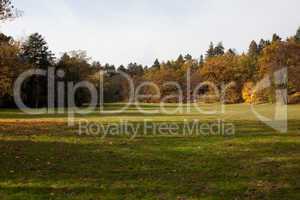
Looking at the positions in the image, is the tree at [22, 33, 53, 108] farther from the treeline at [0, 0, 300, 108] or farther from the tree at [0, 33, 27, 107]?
the tree at [0, 33, 27, 107]

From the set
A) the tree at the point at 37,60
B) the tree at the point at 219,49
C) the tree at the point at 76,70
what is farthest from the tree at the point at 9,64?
the tree at the point at 219,49

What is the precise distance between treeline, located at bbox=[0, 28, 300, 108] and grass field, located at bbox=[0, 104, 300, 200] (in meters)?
28.1

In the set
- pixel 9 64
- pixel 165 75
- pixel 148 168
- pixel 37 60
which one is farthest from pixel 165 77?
pixel 148 168

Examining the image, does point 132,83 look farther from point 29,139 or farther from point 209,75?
point 29,139

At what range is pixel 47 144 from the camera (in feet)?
56.1

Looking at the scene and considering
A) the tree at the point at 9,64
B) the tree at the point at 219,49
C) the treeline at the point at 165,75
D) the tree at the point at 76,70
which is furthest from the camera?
the tree at the point at 219,49

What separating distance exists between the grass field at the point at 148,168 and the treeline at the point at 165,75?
28084mm

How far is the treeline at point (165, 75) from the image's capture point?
6173 centimetres

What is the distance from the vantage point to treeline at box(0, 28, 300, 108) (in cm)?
6173

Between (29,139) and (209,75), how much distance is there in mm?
89614

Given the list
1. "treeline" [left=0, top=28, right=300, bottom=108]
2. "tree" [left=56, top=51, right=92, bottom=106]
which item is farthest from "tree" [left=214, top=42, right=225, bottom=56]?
"tree" [left=56, top=51, right=92, bottom=106]

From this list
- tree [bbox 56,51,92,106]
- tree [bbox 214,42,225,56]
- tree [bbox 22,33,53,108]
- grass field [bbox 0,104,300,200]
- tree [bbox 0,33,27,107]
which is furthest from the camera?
tree [bbox 214,42,225,56]

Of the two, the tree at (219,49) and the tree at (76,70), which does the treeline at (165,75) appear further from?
the tree at (219,49)

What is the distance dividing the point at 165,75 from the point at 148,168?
104 m
